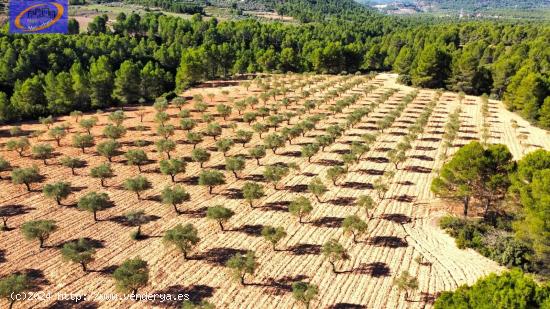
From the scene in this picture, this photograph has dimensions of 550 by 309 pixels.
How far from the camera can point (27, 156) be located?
60.1 meters

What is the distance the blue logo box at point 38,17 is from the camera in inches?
5143

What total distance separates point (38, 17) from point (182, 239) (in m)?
130

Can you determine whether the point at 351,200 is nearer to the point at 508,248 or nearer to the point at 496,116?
the point at 508,248

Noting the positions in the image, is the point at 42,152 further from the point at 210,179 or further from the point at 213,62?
the point at 213,62

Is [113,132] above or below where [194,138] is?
above

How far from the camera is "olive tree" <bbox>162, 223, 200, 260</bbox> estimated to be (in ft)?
121

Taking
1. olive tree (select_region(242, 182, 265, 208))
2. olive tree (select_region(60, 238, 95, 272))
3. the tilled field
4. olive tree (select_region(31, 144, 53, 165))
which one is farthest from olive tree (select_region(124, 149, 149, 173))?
olive tree (select_region(60, 238, 95, 272))

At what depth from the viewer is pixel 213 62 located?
4973 inches

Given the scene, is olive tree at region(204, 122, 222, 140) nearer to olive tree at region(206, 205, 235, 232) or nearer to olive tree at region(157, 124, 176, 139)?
olive tree at region(157, 124, 176, 139)

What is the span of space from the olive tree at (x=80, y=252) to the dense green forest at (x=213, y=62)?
51847 millimetres

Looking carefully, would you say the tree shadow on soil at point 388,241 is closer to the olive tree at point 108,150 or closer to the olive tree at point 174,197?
the olive tree at point 174,197

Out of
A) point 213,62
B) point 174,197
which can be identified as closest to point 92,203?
point 174,197

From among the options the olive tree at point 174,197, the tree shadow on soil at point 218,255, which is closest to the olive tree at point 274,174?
the olive tree at point 174,197

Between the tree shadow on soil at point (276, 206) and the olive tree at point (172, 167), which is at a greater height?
the olive tree at point (172, 167)
